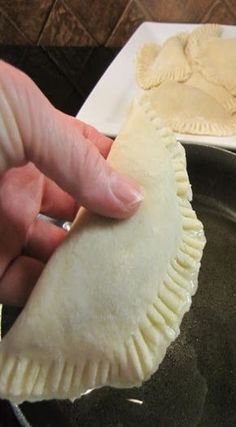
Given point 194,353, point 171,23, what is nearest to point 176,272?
point 194,353

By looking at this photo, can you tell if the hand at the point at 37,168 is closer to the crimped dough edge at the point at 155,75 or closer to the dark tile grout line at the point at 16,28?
the crimped dough edge at the point at 155,75

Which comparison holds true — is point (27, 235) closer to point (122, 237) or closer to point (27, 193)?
point (27, 193)

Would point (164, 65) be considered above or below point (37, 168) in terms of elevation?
below

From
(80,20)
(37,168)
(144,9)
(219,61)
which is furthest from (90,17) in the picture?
(37,168)

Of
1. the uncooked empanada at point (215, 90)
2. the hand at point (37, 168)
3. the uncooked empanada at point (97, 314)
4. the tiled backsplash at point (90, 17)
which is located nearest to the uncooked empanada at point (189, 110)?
the uncooked empanada at point (215, 90)

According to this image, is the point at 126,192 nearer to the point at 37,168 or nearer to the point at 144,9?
the point at 37,168

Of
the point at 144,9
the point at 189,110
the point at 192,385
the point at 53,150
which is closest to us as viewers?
the point at 53,150

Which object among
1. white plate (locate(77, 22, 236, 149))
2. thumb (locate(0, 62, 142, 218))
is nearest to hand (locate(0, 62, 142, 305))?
thumb (locate(0, 62, 142, 218))
